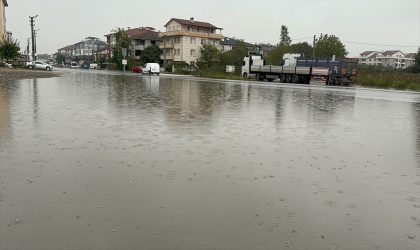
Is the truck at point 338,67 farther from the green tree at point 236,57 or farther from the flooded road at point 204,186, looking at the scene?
the green tree at point 236,57

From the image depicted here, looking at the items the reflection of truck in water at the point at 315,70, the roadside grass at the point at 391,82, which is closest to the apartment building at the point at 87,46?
the reflection of truck in water at the point at 315,70

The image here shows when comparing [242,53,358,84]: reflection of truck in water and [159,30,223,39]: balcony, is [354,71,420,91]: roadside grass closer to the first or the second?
[242,53,358,84]: reflection of truck in water

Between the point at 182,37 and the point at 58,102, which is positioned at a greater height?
the point at 182,37

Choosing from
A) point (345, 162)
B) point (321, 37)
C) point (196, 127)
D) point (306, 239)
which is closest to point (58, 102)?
point (196, 127)

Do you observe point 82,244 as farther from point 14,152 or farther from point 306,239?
point 14,152

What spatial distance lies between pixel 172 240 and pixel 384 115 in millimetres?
12531

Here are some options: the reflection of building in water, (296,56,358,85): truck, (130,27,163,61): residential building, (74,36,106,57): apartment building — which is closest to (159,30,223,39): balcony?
(130,27,163,61): residential building

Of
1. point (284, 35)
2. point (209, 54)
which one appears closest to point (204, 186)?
point (209, 54)

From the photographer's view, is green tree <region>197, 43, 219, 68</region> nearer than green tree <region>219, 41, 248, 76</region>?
No

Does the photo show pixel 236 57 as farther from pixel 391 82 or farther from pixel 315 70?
pixel 391 82

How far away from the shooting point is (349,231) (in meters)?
4.03

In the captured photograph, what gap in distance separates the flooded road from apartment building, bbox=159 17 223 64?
75.8 m

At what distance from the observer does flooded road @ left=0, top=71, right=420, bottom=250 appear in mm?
3830

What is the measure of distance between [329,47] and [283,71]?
2797 centimetres
